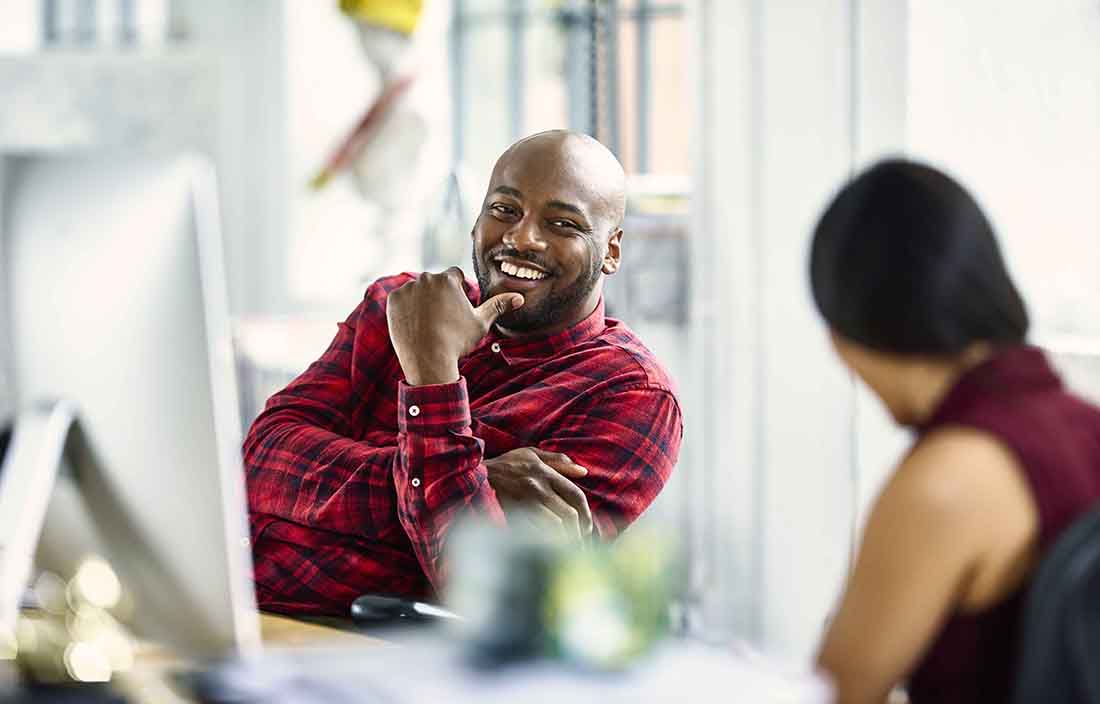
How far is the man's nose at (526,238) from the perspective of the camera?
6.70ft

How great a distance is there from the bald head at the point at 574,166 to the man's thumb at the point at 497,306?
0.58 ft

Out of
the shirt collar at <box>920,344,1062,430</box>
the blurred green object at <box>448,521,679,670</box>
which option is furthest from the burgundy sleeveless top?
the blurred green object at <box>448,521,679,670</box>

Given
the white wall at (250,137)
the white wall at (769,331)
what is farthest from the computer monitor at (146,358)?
the white wall at (250,137)

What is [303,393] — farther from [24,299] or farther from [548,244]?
[24,299]

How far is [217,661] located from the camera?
1191 mm

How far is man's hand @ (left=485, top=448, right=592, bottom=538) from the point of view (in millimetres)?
1801

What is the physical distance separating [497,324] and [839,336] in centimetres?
94

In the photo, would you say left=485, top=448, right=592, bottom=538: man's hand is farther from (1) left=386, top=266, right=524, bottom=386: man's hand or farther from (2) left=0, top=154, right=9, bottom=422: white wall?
(2) left=0, top=154, right=9, bottom=422: white wall

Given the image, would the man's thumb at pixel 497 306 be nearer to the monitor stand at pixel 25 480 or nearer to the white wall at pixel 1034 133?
the monitor stand at pixel 25 480

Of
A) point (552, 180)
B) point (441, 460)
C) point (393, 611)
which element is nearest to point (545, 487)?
point (441, 460)

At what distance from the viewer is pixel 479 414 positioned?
2.03m

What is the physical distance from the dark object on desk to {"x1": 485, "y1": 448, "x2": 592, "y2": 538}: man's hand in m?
0.17

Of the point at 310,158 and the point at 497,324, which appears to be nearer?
the point at 497,324

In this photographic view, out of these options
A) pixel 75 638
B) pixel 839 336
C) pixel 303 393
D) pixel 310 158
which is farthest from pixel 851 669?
pixel 310 158
